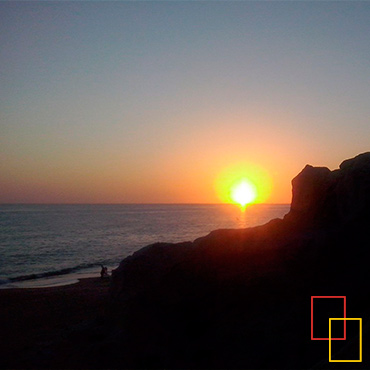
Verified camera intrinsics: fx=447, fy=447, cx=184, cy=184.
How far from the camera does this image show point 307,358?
34.4 ft

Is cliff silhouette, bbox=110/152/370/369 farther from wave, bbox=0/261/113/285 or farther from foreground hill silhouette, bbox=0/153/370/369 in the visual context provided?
wave, bbox=0/261/113/285

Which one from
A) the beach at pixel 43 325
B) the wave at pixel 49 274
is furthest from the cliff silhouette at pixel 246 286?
the wave at pixel 49 274

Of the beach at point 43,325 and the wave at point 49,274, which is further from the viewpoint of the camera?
the wave at point 49,274

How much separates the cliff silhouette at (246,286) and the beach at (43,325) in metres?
1.81

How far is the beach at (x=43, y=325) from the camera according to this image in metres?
12.0

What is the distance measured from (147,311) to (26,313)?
9248mm

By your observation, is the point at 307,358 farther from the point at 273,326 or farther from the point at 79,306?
the point at 79,306

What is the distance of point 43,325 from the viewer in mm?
16438

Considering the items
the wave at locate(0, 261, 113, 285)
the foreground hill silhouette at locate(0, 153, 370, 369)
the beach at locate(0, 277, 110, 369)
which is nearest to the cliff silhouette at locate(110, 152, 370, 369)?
the foreground hill silhouette at locate(0, 153, 370, 369)

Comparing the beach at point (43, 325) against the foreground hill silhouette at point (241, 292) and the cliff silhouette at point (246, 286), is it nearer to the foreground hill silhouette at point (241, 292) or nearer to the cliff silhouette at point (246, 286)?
the foreground hill silhouette at point (241, 292)

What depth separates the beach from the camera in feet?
39.3

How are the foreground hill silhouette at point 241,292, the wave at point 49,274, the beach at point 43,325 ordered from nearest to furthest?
the foreground hill silhouette at point 241,292, the beach at point 43,325, the wave at point 49,274

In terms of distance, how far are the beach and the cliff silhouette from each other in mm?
1812

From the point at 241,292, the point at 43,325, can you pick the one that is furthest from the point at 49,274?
the point at 241,292
